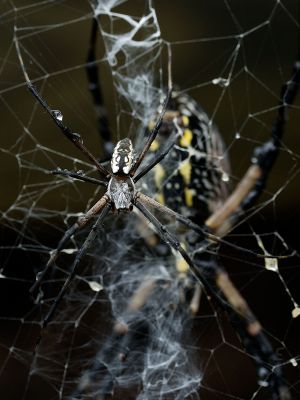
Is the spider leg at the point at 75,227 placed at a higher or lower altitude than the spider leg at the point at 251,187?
higher

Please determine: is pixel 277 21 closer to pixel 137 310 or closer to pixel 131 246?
pixel 131 246

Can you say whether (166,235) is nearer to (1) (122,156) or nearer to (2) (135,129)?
(1) (122,156)

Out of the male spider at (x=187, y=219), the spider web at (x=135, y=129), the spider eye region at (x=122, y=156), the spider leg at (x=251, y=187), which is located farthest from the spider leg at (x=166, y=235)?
the spider leg at (x=251, y=187)

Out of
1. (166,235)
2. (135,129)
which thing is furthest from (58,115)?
(135,129)

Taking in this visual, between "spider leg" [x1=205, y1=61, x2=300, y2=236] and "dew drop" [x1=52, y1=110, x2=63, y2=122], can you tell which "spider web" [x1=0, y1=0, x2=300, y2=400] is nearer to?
"spider leg" [x1=205, y1=61, x2=300, y2=236]

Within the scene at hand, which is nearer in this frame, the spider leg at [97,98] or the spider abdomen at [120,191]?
the spider abdomen at [120,191]

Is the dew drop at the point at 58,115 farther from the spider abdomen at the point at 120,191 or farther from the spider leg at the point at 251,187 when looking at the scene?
the spider leg at the point at 251,187

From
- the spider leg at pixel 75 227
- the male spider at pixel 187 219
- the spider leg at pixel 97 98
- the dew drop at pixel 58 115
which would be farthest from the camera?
the spider leg at pixel 97 98
